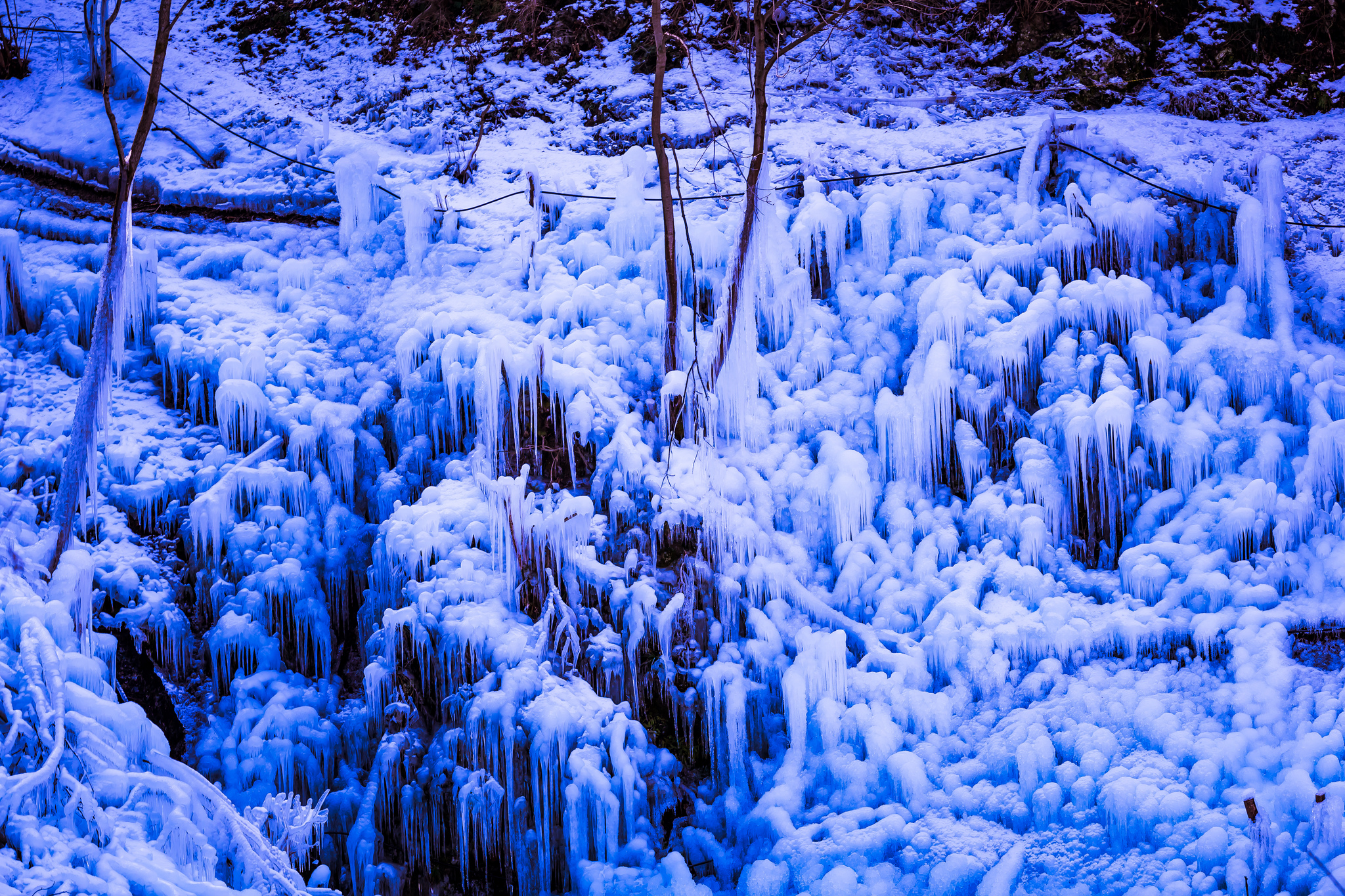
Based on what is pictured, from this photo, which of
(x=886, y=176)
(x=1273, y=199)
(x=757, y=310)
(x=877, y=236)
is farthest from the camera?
(x=886, y=176)

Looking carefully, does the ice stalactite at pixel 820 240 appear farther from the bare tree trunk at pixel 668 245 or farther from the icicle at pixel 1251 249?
the icicle at pixel 1251 249

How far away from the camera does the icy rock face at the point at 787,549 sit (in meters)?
4.87

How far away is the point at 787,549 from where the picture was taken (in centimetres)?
590

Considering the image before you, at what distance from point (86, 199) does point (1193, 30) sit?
9.32 meters

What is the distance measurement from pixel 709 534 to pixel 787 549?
0.47m

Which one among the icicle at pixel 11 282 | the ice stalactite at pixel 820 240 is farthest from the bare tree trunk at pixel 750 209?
the icicle at pixel 11 282

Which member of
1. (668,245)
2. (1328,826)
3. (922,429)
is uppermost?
(668,245)

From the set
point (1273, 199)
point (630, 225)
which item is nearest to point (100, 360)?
point (630, 225)

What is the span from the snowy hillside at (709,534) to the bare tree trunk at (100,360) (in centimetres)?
15

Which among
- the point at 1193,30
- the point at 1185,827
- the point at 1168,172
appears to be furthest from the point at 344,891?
the point at 1193,30

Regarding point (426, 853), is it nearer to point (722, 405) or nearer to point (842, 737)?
point (842, 737)

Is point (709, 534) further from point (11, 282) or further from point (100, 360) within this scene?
point (11, 282)

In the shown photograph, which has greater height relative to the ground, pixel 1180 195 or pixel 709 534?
pixel 1180 195

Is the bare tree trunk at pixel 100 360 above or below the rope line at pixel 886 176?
below
